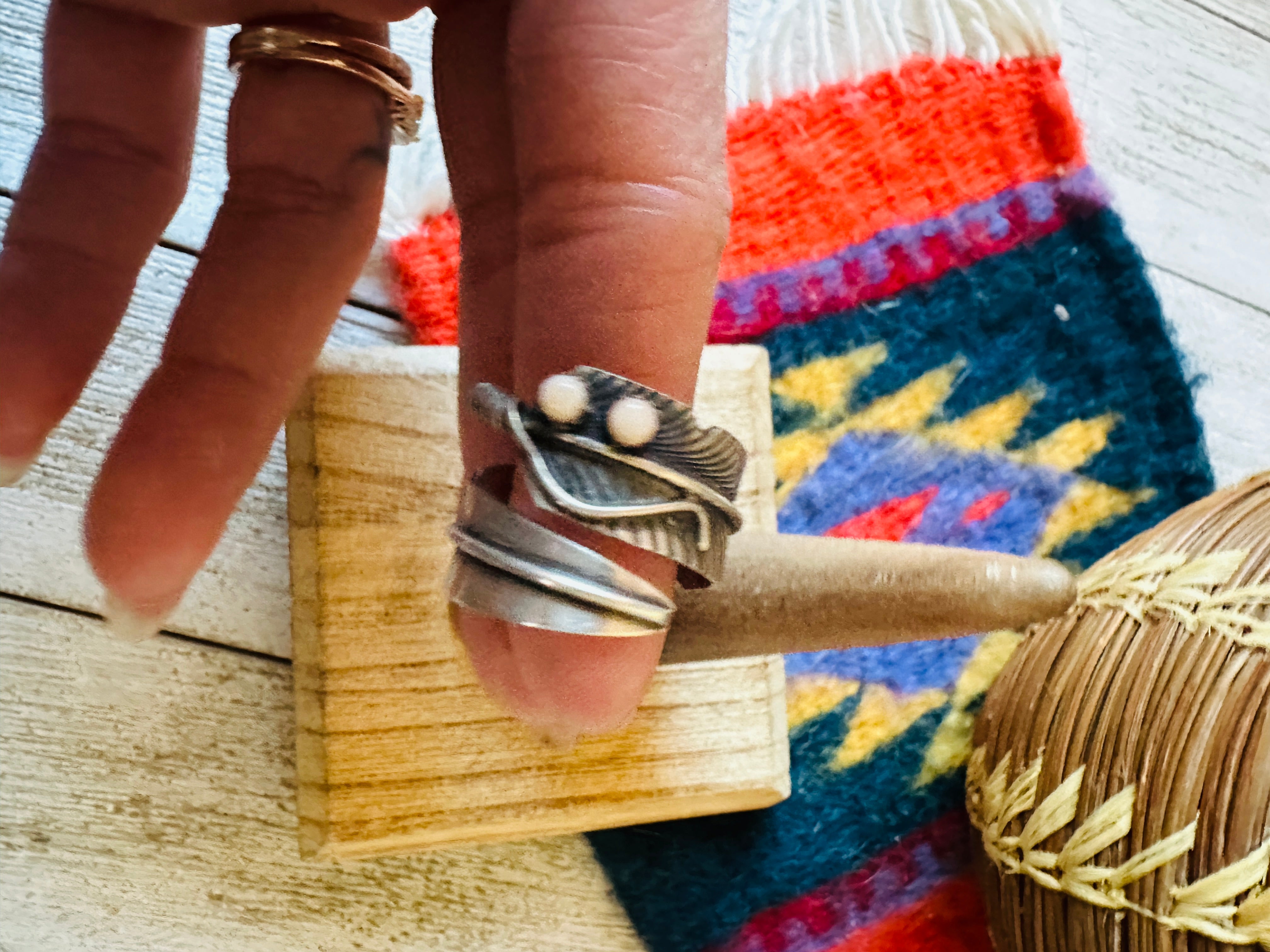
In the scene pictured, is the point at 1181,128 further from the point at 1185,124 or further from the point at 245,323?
the point at 245,323

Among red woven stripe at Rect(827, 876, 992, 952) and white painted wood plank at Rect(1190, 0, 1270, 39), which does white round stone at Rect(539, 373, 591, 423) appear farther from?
white painted wood plank at Rect(1190, 0, 1270, 39)

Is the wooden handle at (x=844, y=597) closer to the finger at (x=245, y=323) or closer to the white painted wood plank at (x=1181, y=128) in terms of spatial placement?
the finger at (x=245, y=323)

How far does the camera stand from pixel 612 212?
284 millimetres

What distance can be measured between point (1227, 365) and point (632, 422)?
1.65ft

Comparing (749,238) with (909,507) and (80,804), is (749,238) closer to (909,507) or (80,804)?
(909,507)

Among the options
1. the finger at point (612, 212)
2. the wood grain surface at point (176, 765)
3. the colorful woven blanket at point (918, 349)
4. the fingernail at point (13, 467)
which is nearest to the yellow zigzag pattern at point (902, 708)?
the colorful woven blanket at point (918, 349)

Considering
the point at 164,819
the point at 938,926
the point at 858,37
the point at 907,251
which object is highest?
the point at 858,37

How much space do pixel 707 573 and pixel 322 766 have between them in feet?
0.72

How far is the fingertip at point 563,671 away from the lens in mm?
286

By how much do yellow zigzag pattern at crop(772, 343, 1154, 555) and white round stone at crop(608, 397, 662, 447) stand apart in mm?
286

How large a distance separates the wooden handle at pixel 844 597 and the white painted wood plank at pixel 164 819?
22 cm

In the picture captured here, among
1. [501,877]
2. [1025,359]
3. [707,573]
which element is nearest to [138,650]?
[501,877]

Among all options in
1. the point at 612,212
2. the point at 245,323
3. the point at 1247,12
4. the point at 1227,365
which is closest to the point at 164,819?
the point at 245,323

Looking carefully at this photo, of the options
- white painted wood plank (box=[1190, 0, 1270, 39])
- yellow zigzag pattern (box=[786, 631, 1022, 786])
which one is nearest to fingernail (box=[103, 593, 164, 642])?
yellow zigzag pattern (box=[786, 631, 1022, 786])
